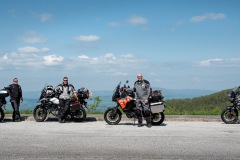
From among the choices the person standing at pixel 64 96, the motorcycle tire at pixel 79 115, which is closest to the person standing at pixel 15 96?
the person standing at pixel 64 96

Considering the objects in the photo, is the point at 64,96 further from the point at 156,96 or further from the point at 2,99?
the point at 156,96

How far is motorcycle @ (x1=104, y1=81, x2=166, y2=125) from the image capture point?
14.0 m

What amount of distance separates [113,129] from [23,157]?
518 centimetres

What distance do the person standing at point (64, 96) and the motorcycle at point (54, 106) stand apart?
0.21m

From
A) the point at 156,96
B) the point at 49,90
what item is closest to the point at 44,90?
the point at 49,90

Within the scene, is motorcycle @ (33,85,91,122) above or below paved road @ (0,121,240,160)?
above

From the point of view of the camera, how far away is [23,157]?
789 cm

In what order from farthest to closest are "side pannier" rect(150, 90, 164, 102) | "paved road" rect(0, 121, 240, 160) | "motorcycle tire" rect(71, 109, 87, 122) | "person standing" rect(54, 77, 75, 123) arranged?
"motorcycle tire" rect(71, 109, 87, 122) → "person standing" rect(54, 77, 75, 123) → "side pannier" rect(150, 90, 164, 102) → "paved road" rect(0, 121, 240, 160)

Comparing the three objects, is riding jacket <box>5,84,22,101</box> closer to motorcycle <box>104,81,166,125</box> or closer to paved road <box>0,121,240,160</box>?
paved road <box>0,121,240,160</box>

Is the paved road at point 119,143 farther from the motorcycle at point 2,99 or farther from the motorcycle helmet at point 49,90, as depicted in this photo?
the motorcycle helmet at point 49,90

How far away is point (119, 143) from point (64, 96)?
6257mm

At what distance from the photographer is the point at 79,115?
15.7m

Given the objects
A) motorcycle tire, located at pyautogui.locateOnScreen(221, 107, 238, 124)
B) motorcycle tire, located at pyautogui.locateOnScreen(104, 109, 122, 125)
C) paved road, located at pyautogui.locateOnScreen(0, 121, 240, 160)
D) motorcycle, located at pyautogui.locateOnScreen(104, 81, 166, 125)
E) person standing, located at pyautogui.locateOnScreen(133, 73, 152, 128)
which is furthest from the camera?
motorcycle tire, located at pyautogui.locateOnScreen(221, 107, 238, 124)

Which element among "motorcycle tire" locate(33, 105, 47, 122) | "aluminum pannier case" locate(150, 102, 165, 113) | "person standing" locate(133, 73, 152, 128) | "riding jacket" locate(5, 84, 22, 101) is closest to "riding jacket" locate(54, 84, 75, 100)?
"motorcycle tire" locate(33, 105, 47, 122)
